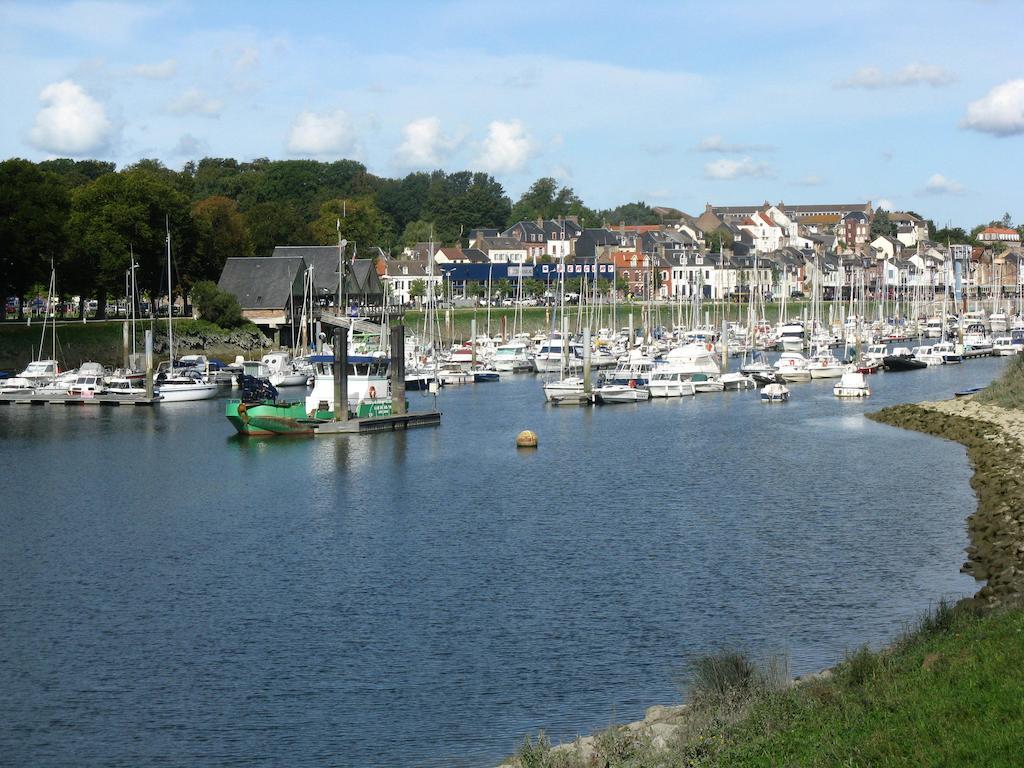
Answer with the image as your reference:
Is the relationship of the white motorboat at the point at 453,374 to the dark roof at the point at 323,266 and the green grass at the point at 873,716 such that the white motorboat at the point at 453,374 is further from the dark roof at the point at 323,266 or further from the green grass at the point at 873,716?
the green grass at the point at 873,716

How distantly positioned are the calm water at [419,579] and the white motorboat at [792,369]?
29.3 metres

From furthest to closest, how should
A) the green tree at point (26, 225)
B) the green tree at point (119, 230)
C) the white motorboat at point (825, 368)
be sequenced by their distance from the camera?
the green tree at point (119, 230) < the white motorboat at point (825, 368) < the green tree at point (26, 225)

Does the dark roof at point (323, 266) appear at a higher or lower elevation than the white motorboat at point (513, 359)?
higher

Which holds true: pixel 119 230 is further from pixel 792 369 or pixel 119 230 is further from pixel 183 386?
pixel 792 369

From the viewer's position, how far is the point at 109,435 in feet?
209

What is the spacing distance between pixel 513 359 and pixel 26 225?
1446 inches

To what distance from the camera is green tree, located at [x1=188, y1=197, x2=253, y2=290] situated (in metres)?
110

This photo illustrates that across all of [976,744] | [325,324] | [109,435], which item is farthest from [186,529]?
[325,324]

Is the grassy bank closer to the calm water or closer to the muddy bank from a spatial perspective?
the calm water

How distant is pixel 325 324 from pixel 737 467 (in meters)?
65.3

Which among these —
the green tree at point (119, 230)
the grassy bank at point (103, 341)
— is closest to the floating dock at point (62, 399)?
the grassy bank at point (103, 341)

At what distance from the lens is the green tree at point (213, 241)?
10956 cm

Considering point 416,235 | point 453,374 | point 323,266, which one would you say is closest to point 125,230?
point 323,266

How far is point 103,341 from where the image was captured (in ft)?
304
